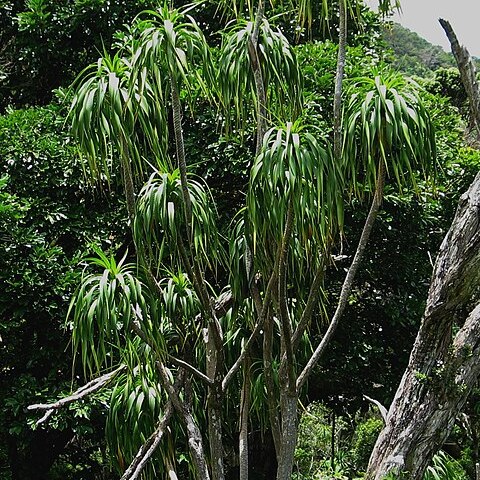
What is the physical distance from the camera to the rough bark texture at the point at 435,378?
2.65 meters

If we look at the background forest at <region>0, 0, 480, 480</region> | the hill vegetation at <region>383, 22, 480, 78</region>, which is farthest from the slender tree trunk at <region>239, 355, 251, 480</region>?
→ the hill vegetation at <region>383, 22, 480, 78</region>

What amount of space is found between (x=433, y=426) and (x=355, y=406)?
91.5 inches

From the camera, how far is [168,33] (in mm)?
2312

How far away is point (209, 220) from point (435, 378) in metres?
1.04

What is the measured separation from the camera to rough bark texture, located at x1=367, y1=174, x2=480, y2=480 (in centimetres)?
265

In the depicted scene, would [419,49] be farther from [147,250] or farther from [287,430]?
[287,430]

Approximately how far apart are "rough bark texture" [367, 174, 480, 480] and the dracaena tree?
0.32 m

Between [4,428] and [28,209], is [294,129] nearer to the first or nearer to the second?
[28,209]

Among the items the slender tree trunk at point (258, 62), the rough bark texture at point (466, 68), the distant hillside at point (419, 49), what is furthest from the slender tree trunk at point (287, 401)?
the distant hillside at point (419, 49)

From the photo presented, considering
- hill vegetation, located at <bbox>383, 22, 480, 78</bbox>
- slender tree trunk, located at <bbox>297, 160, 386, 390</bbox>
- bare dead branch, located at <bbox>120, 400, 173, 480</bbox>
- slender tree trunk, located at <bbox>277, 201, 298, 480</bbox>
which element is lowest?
bare dead branch, located at <bbox>120, 400, 173, 480</bbox>

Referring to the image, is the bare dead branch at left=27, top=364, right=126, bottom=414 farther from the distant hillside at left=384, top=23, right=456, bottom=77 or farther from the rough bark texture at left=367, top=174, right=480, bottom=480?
the distant hillside at left=384, top=23, right=456, bottom=77

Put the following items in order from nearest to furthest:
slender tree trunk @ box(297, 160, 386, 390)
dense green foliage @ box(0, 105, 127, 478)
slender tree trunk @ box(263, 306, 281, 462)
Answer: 1. slender tree trunk @ box(297, 160, 386, 390)
2. slender tree trunk @ box(263, 306, 281, 462)
3. dense green foliage @ box(0, 105, 127, 478)

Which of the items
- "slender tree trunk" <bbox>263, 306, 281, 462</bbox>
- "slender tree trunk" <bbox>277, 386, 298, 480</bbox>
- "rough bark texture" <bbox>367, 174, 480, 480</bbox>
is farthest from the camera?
"slender tree trunk" <bbox>263, 306, 281, 462</bbox>

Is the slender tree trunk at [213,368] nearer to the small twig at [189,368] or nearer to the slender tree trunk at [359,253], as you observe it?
the small twig at [189,368]
